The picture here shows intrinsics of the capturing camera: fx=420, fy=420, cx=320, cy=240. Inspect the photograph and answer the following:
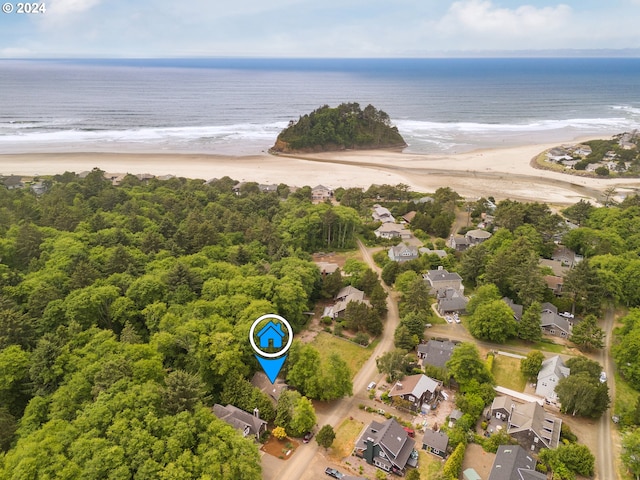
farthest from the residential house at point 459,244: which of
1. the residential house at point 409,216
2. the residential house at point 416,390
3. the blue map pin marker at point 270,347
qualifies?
the blue map pin marker at point 270,347

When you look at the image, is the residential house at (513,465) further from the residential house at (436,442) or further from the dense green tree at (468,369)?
the dense green tree at (468,369)

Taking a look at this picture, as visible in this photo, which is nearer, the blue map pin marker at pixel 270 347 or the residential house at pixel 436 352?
the blue map pin marker at pixel 270 347

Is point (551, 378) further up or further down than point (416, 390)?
further down

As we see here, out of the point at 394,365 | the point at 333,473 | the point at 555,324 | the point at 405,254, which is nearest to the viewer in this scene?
the point at 333,473

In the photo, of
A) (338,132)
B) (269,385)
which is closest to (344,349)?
(269,385)

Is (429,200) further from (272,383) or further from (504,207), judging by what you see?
(272,383)

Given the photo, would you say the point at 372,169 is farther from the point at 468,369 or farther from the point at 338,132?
the point at 468,369
